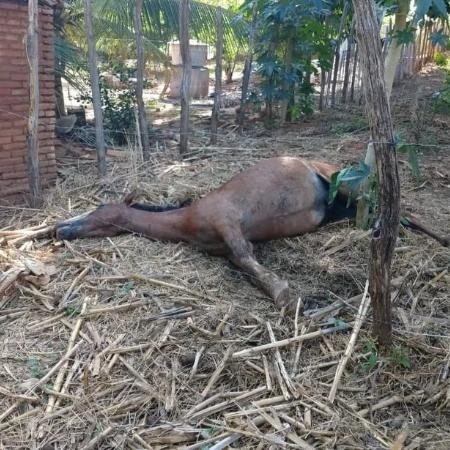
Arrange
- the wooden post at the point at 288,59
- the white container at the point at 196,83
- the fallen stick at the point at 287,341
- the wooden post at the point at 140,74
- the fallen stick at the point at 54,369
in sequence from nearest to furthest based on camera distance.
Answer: the fallen stick at the point at 54,369
the fallen stick at the point at 287,341
the wooden post at the point at 140,74
the wooden post at the point at 288,59
the white container at the point at 196,83

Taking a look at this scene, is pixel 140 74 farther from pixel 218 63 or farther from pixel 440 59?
pixel 440 59

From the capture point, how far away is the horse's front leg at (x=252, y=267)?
344cm

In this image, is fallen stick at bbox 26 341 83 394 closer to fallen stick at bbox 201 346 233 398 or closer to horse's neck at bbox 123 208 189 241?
fallen stick at bbox 201 346 233 398

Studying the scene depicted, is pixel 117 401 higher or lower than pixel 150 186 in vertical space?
lower

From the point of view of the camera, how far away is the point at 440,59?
1625cm

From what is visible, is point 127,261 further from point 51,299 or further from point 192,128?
point 192,128

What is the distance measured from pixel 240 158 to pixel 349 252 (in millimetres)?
3023

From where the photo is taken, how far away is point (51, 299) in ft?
11.3

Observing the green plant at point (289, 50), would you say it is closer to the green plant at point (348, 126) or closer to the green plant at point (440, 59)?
the green plant at point (348, 126)

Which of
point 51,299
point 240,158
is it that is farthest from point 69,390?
point 240,158

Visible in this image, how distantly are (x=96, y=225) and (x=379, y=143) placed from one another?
2.57m

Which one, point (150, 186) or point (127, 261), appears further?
point (150, 186)

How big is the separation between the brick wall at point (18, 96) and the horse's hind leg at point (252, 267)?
2539mm

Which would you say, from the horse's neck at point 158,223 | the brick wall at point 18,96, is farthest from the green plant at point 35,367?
the brick wall at point 18,96
